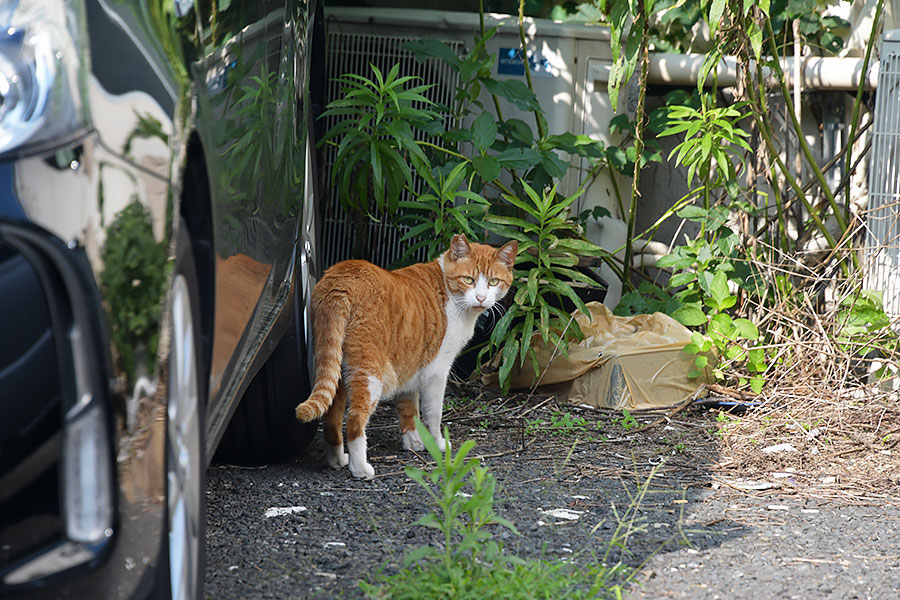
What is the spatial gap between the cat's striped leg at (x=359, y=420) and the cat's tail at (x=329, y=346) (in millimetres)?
89

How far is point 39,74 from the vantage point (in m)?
1.14

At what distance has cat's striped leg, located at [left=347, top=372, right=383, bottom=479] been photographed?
3145mm

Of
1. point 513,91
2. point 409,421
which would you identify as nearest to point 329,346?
point 409,421

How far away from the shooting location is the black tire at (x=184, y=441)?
1.33 m

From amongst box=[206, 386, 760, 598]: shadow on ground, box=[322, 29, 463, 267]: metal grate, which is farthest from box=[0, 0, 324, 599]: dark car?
box=[322, 29, 463, 267]: metal grate

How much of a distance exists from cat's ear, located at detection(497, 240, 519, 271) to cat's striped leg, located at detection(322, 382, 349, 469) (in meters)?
0.92

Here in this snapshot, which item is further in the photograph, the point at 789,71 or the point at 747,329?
the point at 789,71

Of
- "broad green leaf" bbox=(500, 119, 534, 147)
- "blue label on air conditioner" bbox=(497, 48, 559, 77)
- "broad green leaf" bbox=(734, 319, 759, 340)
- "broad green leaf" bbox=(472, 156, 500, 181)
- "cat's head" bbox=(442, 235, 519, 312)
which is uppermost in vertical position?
"blue label on air conditioner" bbox=(497, 48, 559, 77)

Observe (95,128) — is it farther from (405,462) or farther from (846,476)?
(846,476)

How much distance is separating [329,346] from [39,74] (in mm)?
1995

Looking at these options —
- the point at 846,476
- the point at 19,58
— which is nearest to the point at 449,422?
the point at 846,476

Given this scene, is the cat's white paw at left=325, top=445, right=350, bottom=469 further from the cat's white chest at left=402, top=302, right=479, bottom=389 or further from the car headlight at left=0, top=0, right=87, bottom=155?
the car headlight at left=0, top=0, right=87, bottom=155

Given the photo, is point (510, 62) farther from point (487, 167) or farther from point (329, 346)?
point (329, 346)

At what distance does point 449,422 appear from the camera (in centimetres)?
406
